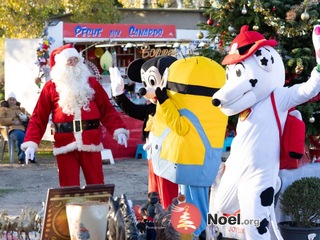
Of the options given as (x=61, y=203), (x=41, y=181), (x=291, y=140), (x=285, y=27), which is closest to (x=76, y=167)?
(x=61, y=203)

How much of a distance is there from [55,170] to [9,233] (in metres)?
6.14

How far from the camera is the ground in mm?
8906

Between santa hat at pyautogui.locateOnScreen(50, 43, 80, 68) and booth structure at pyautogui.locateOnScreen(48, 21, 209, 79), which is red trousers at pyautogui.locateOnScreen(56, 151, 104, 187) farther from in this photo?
booth structure at pyautogui.locateOnScreen(48, 21, 209, 79)

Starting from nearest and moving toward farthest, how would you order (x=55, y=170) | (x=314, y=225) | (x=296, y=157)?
(x=296, y=157) → (x=314, y=225) → (x=55, y=170)

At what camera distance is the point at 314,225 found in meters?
6.08

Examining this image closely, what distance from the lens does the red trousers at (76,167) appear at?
21.3 ft

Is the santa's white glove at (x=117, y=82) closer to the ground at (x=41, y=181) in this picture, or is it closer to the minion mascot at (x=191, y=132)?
the minion mascot at (x=191, y=132)

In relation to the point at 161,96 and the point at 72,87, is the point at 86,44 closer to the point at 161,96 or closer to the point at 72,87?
the point at 72,87

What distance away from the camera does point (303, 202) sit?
5.96 m

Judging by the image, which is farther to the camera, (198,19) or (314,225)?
(198,19)

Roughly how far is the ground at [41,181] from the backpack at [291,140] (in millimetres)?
3327

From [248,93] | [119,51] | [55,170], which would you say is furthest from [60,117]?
[119,51]

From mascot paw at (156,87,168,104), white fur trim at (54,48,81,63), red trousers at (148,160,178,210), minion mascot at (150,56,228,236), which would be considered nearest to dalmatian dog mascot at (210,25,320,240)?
minion mascot at (150,56,228,236)

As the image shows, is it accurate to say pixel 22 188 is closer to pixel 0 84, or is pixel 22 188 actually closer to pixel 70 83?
pixel 70 83
